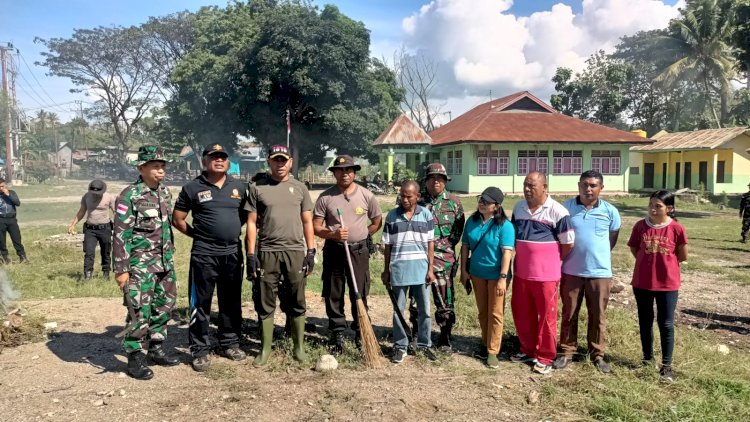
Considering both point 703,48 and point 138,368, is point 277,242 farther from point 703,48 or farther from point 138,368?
point 703,48

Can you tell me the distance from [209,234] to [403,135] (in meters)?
23.4

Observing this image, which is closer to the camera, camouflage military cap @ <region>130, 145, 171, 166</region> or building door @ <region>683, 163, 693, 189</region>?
camouflage military cap @ <region>130, 145, 171, 166</region>

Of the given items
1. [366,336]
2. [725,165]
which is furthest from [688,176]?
[366,336]

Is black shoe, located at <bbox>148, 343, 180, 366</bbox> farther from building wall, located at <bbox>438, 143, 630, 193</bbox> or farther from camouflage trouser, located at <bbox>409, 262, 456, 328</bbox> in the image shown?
building wall, located at <bbox>438, 143, 630, 193</bbox>

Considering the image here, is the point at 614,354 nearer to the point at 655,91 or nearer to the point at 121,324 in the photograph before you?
the point at 121,324

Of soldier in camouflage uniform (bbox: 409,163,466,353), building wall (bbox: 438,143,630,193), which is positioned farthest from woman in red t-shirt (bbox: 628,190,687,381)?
building wall (bbox: 438,143,630,193)

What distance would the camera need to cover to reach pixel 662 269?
410 cm

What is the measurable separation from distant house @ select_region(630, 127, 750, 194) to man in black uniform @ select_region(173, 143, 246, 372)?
25507 mm

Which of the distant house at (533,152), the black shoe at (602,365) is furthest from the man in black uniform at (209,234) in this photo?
the distant house at (533,152)

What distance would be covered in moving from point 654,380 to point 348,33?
90.1ft

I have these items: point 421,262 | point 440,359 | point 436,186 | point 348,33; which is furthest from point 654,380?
point 348,33

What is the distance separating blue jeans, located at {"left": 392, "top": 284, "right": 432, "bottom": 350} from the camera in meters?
4.52

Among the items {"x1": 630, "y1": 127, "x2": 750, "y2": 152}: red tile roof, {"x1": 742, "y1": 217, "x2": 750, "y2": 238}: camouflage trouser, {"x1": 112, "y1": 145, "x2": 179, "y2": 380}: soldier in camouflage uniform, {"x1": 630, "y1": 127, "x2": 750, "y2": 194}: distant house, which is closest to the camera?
{"x1": 112, "y1": 145, "x2": 179, "y2": 380}: soldier in camouflage uniform

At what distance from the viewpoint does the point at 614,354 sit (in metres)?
4.70
